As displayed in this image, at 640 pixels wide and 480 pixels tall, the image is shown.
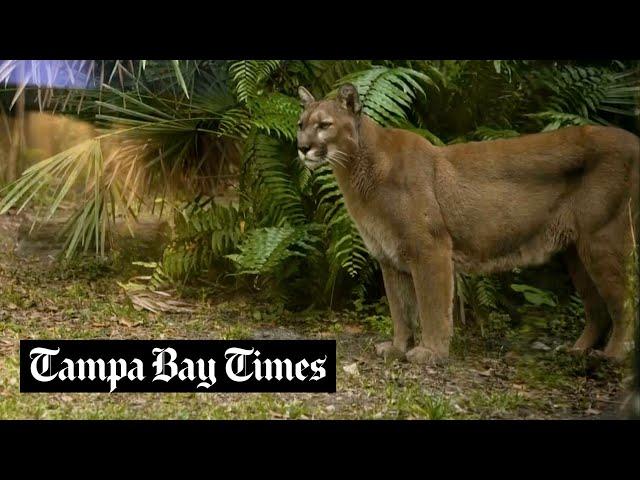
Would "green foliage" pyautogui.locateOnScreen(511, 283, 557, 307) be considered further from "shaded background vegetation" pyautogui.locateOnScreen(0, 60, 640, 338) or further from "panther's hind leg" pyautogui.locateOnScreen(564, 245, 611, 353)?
"panther's hind leg" pyautogui.locateOnScreen(564, 245, 611, 353)

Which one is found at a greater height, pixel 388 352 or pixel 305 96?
pixel 305 96

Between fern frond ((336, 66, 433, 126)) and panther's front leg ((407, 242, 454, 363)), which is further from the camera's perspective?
fern frond ((336, 66, 433, 126))

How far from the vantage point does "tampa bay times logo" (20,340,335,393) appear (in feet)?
15.9

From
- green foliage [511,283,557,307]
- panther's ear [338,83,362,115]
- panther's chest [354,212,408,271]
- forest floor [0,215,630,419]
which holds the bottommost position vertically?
forest floor [0,215,630,419]

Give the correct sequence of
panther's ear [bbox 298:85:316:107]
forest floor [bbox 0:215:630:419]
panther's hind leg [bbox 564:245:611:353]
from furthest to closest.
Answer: panther's ear [bbox 298:85:316:107] → panther's hind leg [bbox 564:245:611:353] → forest floor [bbox 0:215:630:419]

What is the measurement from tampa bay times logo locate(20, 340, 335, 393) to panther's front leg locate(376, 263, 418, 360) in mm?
506

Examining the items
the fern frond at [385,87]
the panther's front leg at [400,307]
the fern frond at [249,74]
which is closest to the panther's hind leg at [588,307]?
the panther's front leg at [400,307]

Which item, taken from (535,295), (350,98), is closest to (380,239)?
(350,98)

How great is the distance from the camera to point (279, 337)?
5000 millimetres

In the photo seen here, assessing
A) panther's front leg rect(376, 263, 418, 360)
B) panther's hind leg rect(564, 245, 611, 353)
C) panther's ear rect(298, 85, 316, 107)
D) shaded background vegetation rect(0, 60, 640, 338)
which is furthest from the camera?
panther's ear rect(298, 85, 316, 107)

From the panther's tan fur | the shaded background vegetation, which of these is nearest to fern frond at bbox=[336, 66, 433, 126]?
the shaded background vegetation

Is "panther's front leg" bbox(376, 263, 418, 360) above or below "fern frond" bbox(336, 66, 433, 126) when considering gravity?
below

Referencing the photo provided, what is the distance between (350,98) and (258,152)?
25.4 inches

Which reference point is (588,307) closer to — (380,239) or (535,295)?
(535,295)
